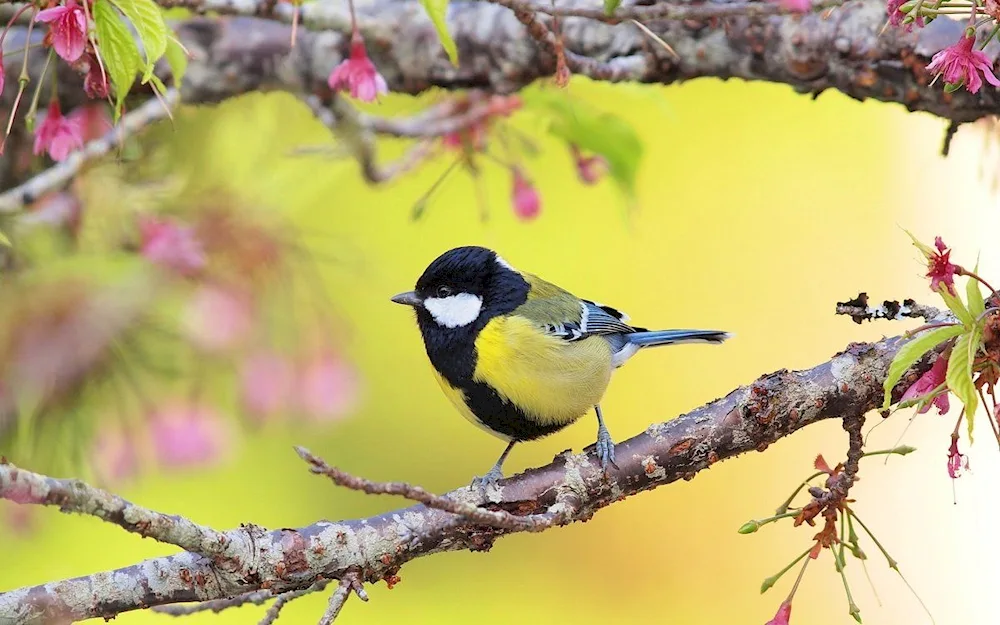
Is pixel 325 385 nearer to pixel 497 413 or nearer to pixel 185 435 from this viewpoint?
pixel 185 435

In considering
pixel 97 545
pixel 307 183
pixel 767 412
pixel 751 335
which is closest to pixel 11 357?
pixel 307 183

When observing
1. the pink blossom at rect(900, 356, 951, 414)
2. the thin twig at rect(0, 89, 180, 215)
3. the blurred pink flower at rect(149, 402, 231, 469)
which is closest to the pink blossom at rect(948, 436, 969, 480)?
the pink blossom at rect(900, 356, 951, 414)

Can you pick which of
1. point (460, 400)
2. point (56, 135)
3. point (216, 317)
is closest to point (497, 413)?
point (460, 400)

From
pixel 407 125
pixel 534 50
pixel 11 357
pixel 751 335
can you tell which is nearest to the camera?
pixel 534 50

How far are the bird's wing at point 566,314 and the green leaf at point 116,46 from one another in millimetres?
834

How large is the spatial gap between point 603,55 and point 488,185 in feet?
4.95

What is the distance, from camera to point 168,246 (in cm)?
180

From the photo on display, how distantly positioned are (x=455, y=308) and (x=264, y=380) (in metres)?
0.53

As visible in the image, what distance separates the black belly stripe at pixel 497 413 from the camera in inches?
63.9

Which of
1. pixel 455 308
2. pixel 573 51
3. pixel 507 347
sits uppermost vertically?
pixel 573 51

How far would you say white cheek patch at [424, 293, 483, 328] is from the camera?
172cm

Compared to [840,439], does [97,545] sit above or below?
below

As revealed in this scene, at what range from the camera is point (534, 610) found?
115 inches

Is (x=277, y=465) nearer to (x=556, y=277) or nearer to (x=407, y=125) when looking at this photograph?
(x=556, y=277)
